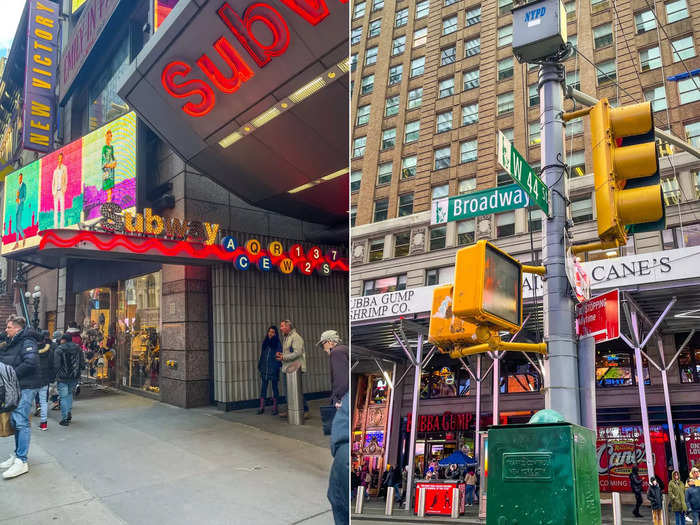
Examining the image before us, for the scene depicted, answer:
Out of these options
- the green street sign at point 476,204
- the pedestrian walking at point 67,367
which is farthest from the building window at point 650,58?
the pedestrian walking at point 67,367

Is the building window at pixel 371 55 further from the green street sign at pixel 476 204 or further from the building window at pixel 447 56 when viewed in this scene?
the green street sign at pixel 476 204

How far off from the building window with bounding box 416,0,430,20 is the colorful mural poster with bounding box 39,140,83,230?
1467 centimetres

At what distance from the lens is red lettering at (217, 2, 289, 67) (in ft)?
24.4

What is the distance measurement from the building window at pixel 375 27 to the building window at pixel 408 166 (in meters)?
4.55

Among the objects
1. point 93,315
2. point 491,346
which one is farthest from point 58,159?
point 491,346

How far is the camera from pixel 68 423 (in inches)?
336

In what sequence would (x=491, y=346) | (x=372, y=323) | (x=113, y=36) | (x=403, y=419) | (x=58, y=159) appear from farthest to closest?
(x=403, y=419) → (x=113, y=36) → (x=372, y=323) → (x=58, y=159) → (x=491, y=346)

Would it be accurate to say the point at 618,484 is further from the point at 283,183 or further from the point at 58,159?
the point at 58,159

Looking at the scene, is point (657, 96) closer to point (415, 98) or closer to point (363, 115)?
point (415, 98)

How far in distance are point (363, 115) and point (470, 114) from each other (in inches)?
375

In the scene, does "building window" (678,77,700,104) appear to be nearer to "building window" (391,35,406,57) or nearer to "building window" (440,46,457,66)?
"building window" (440,46,457,66)

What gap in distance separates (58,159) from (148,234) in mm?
6601

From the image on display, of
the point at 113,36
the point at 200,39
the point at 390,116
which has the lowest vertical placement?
the point at 200,39

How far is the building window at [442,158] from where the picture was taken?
22.2 meters
